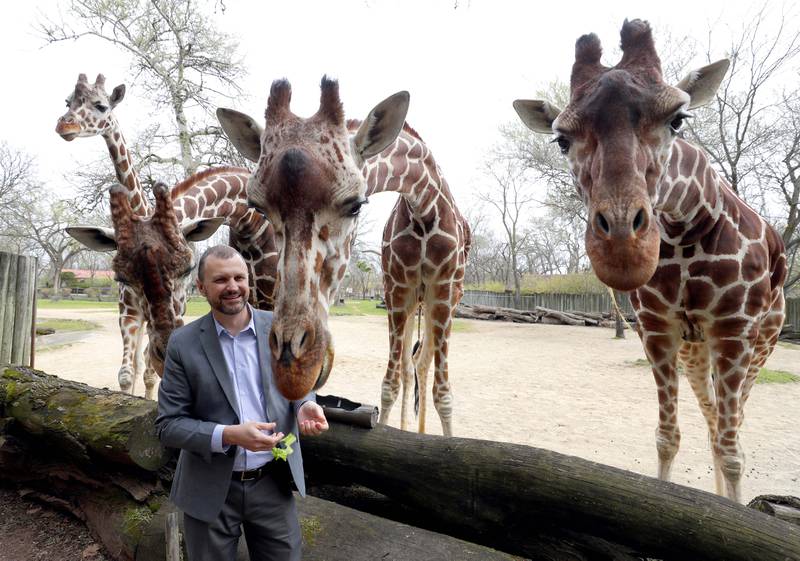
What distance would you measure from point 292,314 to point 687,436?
5894mm

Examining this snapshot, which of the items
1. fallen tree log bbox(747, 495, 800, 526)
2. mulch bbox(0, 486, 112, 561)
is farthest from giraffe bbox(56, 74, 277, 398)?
fallen tree log bbox(747, 495, 800, 526)

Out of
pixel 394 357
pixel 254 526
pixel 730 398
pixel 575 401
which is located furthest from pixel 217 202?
pixel 575 401

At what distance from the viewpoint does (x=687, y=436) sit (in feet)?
18.3

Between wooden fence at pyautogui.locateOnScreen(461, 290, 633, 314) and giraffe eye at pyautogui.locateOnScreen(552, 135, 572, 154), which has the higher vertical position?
giraffe eye at pyautogui.locateOnScreen(552, 135, 572, 154)

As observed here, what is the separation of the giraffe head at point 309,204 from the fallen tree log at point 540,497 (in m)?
0.76

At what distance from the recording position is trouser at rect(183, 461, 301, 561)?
1810 mm

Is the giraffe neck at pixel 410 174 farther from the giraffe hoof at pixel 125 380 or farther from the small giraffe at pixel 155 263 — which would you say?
the giraffe hoof at pixel 125 380

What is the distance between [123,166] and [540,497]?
4.99 metres

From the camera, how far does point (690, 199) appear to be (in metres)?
2.47

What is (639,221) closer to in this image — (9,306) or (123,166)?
(123,166)

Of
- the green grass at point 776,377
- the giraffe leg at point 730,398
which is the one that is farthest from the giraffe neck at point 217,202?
the green grass at point 776,377

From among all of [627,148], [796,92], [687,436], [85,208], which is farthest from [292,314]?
[796,92]

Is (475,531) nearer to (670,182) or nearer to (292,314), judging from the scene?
(292,314)

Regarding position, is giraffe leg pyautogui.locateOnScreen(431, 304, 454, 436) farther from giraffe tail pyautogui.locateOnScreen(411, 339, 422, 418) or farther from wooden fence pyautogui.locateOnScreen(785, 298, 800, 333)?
wooden fence pyautogui.locateOnScreen(785, 298, 800, 333)
